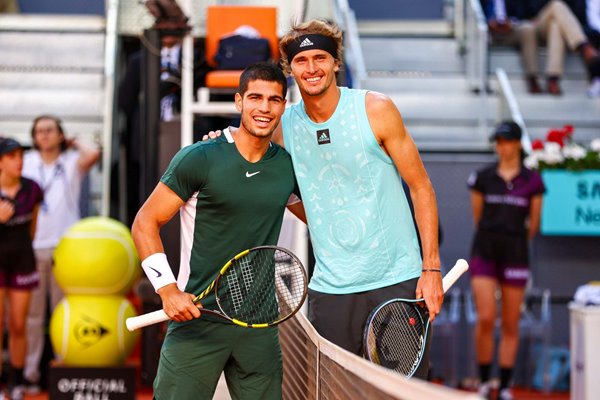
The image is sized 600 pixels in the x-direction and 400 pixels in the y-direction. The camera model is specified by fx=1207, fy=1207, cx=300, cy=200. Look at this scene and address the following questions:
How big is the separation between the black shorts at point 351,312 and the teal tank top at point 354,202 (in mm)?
30

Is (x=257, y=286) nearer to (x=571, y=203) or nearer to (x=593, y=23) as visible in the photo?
(x=571, y=203)

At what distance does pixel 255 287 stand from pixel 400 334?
0.57 m

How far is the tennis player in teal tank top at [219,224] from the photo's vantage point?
4.48m

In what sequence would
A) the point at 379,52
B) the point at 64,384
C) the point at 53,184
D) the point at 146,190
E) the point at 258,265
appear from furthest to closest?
the point at 379,52
the point at 53,184
the point at 146,190
the point at 64,384
the point at 258,265

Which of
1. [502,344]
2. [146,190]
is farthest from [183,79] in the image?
[502,344]

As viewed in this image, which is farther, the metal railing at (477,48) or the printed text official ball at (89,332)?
the metal railing at (477,48)

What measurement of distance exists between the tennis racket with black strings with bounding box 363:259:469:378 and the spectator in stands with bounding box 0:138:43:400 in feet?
15.0

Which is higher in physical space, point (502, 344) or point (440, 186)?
point (440, 186)

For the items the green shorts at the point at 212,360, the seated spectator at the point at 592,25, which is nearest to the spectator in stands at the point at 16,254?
the green shorts at the point at 212,360

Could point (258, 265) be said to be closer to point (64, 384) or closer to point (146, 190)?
point (64, 384)

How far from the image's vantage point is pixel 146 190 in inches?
340

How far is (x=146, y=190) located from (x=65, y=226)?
1.18 m

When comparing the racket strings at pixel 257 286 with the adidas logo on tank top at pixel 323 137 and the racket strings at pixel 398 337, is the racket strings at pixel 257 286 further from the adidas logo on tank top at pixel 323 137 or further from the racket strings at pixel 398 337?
Result: the adidas logo on tank top at pixel 323 137

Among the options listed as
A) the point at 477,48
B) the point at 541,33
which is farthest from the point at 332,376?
the point at 541,33
